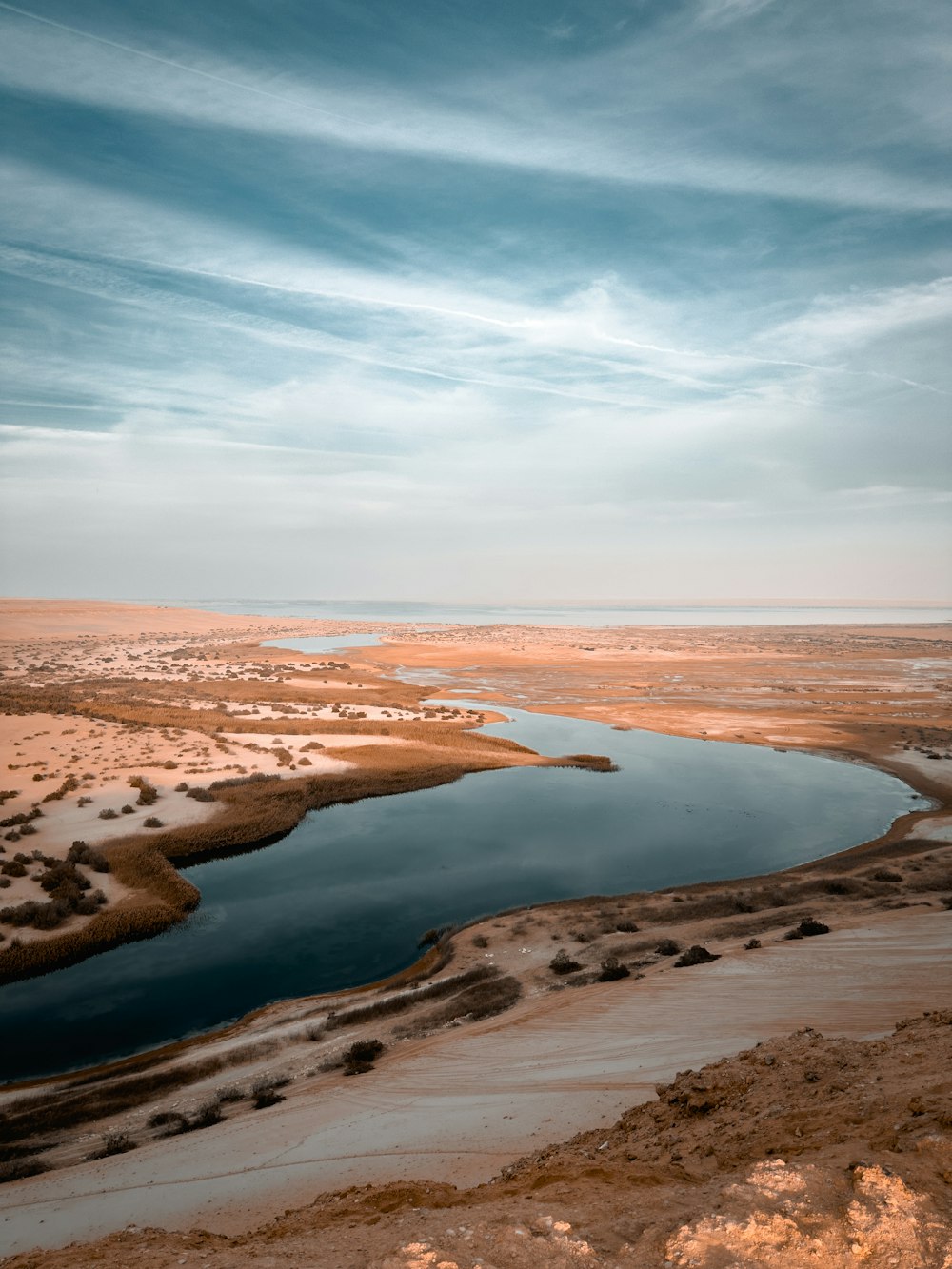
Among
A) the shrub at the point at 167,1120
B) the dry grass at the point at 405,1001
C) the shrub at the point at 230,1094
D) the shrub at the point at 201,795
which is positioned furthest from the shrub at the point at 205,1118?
the shrub at the point at 201,795

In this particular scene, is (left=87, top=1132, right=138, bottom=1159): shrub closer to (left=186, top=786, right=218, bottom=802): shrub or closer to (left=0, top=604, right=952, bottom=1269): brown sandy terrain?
(left=0, top=604, right=952, bottom=1269): brown sandy terrain

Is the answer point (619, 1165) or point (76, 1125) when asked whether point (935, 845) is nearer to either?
point (619, 1165)

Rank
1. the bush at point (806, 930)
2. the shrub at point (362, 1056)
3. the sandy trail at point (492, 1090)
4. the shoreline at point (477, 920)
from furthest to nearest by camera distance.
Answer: the bush at point (806, 930), the shoreline at point (477, 920), the shrub at point (362, 1056), the sandy trail at point (492, 1090)

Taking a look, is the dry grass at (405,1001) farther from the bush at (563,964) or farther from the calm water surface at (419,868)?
the calm water surface at (419,868)

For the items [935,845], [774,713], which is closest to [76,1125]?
[935,845]

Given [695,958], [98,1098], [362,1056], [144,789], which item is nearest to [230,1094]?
[362,1056]

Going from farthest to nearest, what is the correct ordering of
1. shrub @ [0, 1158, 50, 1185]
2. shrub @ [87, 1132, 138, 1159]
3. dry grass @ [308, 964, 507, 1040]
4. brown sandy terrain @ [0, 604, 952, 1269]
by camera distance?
dry grass @ [308, 964, 507, 1040] < shrub @ [87, 1132, 138, 1159] < shrub @ [0, 1158, 50, 1185] < brown sandy terrain @ [0, 604, 952, 1269]

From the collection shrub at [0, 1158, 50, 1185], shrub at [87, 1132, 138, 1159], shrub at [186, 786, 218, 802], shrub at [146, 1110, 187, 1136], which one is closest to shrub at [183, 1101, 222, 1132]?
shrub at [146, 1110, 187, 1136]
